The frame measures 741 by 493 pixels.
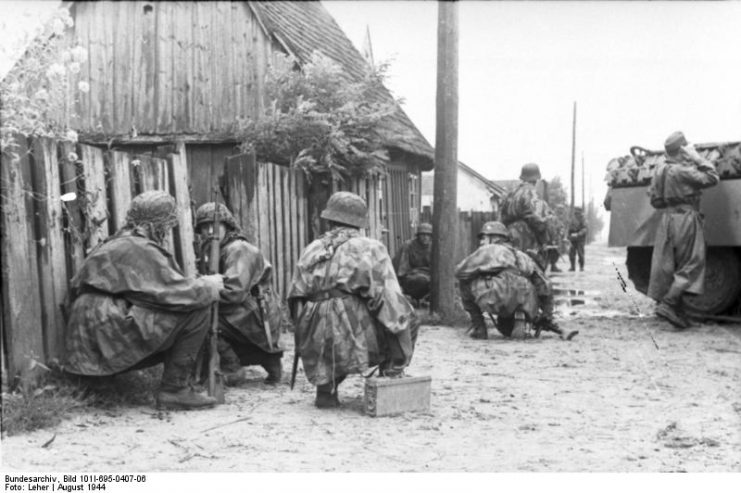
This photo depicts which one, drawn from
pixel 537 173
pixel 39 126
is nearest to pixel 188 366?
pixel 39 126

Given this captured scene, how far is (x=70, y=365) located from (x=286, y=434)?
4.93 ft

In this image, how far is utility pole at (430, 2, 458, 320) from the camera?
437 inches

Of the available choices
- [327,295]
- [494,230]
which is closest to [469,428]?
[327,295]

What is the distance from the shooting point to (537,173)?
466 inches

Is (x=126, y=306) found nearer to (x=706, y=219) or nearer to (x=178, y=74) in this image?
(x=706, y=219)

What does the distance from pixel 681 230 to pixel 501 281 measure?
248 cm

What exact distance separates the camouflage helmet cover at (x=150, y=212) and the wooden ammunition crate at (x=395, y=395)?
70.2 inches

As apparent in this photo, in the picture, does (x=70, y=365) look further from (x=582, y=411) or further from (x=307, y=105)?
(x=307, y=105)

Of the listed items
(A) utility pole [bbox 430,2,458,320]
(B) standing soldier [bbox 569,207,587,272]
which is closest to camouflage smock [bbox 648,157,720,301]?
(A) utility pole [bbox 430,2,458,320]

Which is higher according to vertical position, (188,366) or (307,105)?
(307,105)

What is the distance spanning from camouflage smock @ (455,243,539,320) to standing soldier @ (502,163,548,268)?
5.30 ft

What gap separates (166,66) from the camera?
1395cm

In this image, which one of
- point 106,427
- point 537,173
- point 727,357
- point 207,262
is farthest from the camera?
point 537,173

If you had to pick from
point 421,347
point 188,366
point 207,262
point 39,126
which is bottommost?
point 421,347
